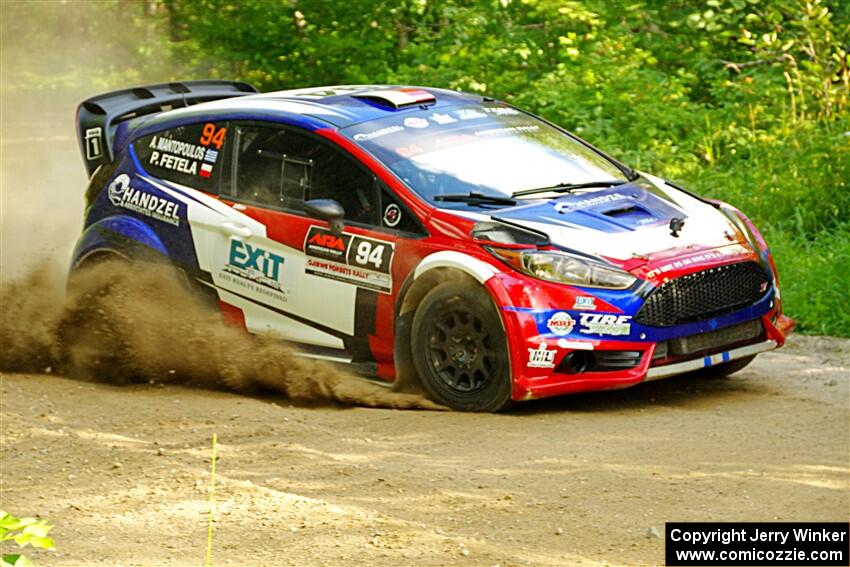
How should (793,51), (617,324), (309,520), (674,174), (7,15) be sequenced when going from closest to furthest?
(309,520)
(617,324)
(674,174)
(793,51)
(7,15)

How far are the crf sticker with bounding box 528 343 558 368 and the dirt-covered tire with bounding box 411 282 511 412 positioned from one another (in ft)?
0.42

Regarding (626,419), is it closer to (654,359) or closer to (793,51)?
(654,359)

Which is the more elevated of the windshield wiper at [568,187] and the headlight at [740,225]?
the windshield wiper at [568,187]

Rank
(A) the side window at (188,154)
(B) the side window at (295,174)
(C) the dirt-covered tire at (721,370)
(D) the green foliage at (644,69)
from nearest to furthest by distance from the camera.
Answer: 1. (B) the side window at (295,174)
2. (C) the dirt-covered tire at (721,370)
3. (A) the side window at (188,154)
4. (D) the green foliage at (644,69)

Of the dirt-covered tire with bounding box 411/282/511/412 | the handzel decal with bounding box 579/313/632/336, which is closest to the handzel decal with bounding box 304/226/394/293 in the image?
the dirt-covered tire with bounding box 411/282/511/412

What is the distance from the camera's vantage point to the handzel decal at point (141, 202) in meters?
8.51

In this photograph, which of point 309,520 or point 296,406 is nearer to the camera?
point 309,520

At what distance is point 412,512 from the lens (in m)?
5.36

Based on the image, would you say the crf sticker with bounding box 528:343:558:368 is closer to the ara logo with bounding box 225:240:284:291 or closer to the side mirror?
the side mirror

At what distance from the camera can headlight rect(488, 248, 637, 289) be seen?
698cm

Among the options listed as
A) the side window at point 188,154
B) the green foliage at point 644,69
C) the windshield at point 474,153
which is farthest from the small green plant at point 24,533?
the green foliage at point 644,69

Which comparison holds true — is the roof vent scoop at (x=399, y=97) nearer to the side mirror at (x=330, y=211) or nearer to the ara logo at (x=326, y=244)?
the side mirror at (x=330, y=211)

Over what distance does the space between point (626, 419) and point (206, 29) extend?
1099 cm

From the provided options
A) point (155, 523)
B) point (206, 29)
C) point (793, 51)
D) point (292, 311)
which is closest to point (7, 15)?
point (206, 29)
